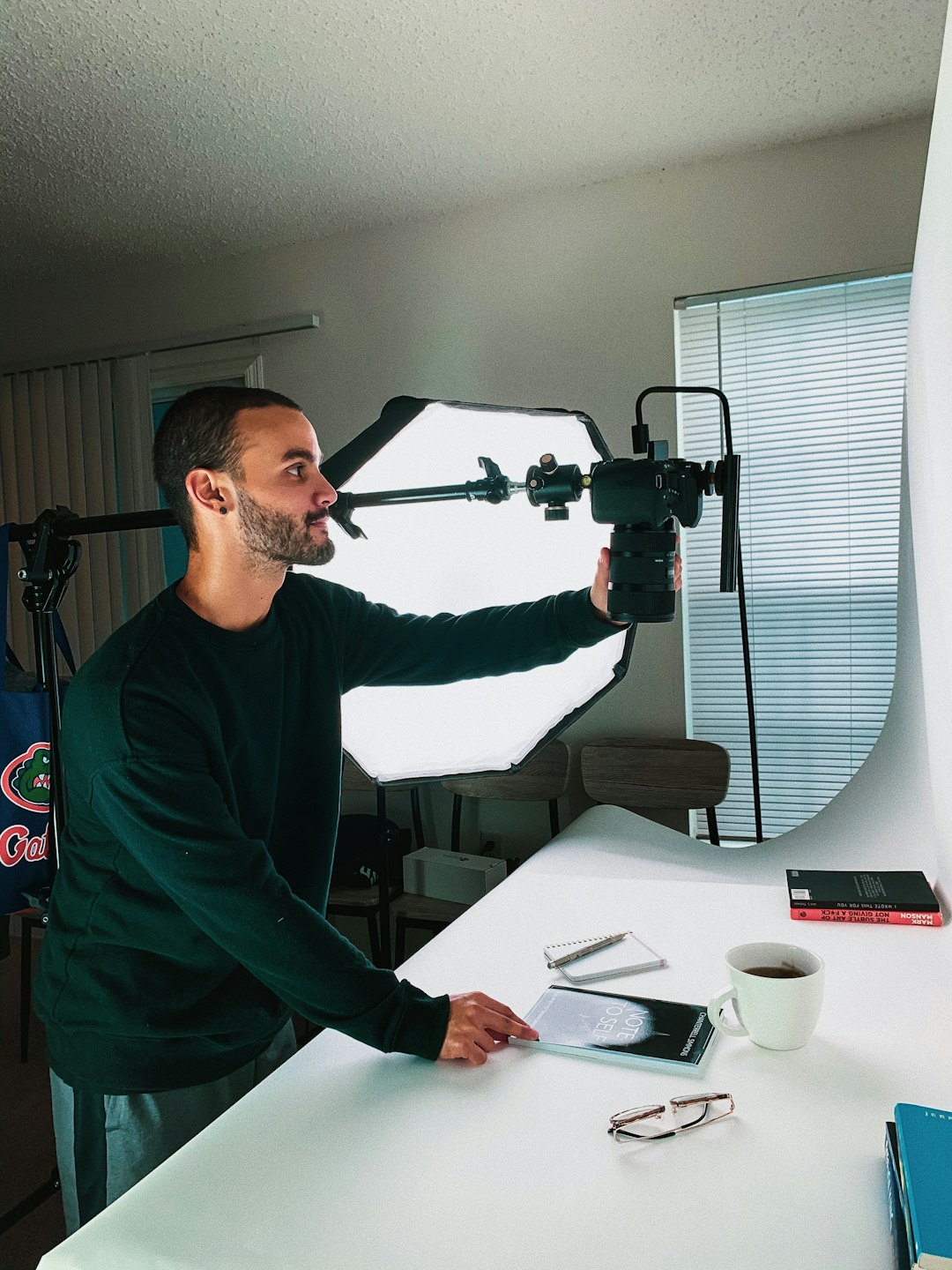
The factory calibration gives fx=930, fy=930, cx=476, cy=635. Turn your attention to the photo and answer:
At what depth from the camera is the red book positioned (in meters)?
1.21

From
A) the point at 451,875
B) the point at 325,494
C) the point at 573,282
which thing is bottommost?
the point at 451,875

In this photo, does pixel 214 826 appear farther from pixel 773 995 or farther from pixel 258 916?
pixel 773 995

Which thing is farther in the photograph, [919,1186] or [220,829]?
[220,829]

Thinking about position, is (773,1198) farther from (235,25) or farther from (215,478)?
(235,25)

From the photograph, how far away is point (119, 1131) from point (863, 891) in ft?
3.27

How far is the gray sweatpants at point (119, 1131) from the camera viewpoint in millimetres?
1099

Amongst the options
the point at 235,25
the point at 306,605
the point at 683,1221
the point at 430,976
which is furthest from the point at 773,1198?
the point at 235,25

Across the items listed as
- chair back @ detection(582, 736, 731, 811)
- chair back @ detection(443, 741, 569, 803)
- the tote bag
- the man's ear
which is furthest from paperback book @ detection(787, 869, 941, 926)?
chair back @ detection(443, 741, 569, 803)

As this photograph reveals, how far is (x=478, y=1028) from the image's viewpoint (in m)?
0.91

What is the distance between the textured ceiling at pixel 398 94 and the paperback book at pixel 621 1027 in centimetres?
194

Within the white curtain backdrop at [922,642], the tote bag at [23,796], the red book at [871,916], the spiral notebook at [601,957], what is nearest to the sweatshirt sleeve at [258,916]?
the spiral notebook at [601,957]

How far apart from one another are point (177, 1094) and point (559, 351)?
247 cm

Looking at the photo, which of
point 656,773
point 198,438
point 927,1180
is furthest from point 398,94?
point 927,1180

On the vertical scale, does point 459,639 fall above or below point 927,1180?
above
